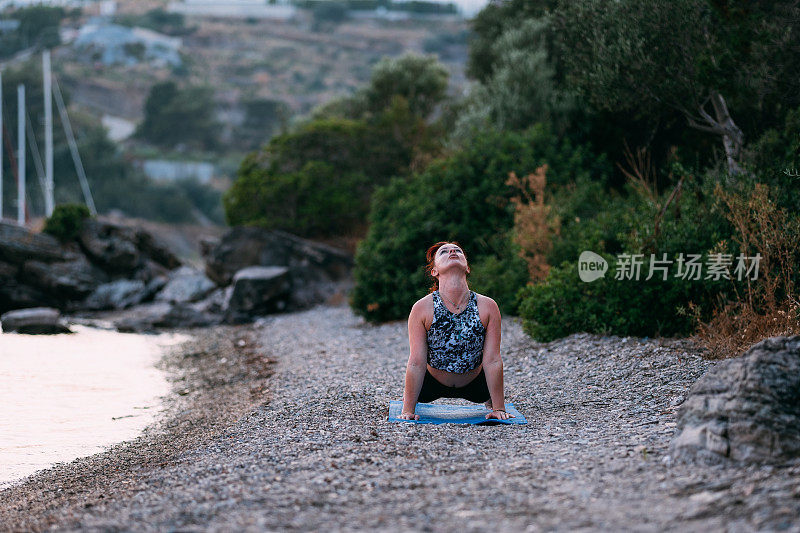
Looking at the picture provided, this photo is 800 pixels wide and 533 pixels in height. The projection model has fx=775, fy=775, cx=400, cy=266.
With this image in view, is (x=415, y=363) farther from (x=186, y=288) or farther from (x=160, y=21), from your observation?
(x=160, y=21)

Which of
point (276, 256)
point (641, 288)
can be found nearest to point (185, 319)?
point (276, 256)

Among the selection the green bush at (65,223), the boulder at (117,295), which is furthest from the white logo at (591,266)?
the green bush at (65,223)

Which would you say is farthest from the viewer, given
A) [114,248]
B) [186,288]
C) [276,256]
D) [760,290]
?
[114,248]

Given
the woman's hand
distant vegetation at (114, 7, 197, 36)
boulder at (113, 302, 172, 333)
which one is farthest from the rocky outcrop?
distant vegetation at (114, 7, 197, 36)

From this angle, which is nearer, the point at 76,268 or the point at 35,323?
the point at 35,323

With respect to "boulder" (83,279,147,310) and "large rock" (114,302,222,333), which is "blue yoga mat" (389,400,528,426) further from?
"boulder" (83,279,147,310)

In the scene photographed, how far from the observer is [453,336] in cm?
702

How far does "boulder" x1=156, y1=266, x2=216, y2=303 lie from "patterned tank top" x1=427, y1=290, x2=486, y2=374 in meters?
19.4

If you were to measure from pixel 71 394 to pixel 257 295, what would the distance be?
9553 mm

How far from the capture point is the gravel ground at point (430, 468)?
427 centimetres

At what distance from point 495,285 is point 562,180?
139 inches

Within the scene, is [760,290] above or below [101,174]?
above

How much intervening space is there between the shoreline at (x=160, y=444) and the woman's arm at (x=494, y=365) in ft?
9.66

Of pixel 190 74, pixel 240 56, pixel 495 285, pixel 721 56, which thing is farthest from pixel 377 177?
pixel 240 56
